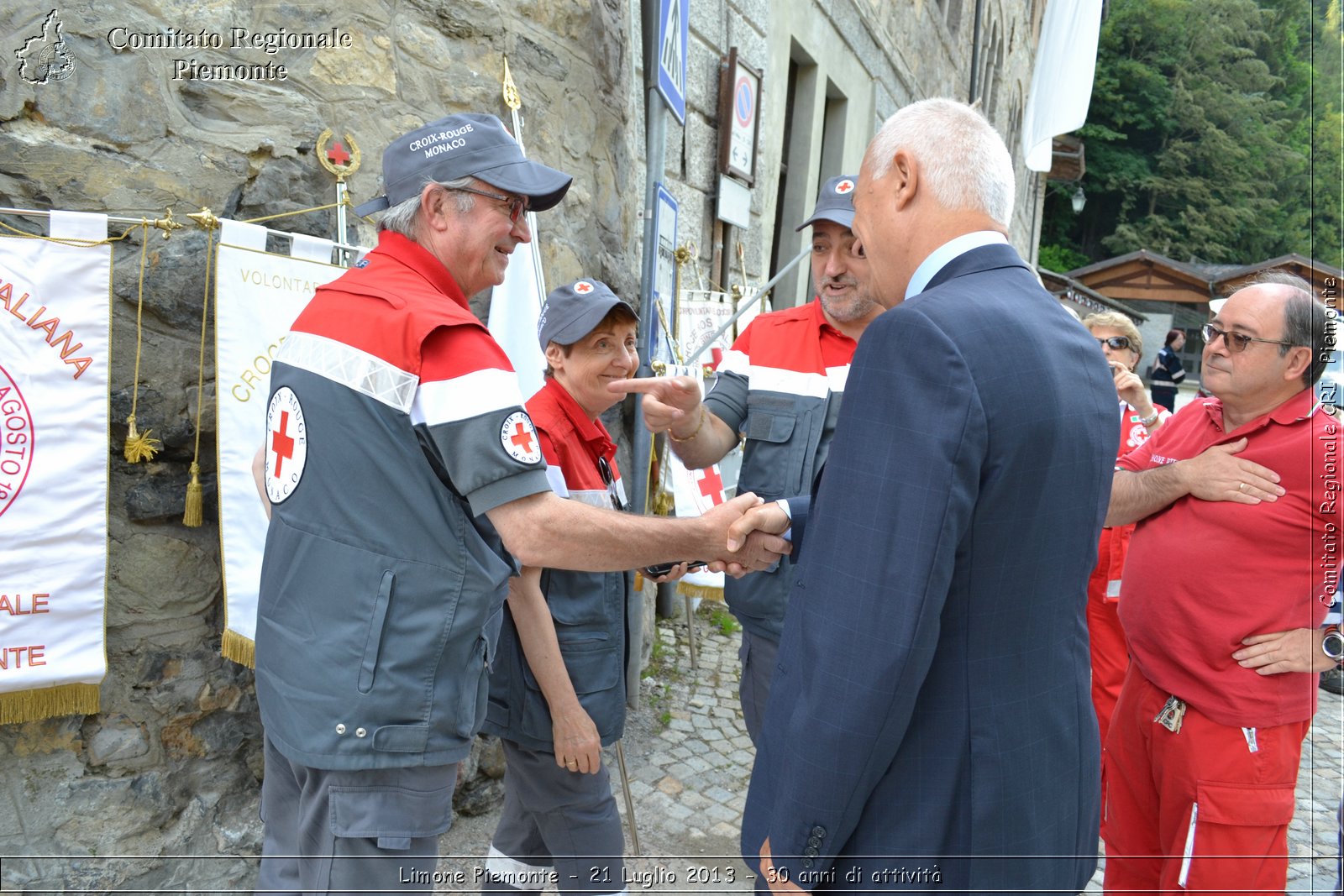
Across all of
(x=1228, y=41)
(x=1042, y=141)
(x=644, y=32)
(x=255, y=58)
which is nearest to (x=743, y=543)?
(x=255, y=58)

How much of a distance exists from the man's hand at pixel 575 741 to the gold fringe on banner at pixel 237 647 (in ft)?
3.38

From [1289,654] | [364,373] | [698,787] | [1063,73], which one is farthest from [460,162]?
[1063,73]

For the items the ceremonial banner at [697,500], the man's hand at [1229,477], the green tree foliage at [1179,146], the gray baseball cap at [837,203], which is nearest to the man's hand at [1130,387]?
the man's hand at [1229,477]

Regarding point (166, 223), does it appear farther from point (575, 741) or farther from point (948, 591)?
point (948, 591)

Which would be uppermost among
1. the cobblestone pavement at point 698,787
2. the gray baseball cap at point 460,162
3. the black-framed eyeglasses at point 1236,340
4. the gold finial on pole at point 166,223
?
the gray baseball cap at point 460,162

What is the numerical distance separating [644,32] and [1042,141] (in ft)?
19.1

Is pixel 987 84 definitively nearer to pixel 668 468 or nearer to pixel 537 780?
pixel 668 468

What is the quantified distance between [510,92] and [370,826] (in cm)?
281

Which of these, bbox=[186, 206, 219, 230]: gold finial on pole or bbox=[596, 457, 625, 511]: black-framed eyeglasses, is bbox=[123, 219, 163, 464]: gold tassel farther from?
bbox=[596, 457, 625, 511]: black-framed eyeglasses

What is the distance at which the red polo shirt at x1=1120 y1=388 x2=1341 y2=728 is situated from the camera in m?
2.44

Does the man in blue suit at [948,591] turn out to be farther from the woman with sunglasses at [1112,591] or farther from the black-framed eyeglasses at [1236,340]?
the woman with sunglasses at [1112,591]

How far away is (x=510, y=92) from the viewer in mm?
3588

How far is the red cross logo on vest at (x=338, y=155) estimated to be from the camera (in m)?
3.00

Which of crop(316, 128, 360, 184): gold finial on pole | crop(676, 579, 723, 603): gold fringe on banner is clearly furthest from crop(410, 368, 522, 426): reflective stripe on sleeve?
crop(676, 579, 723, 603): gold fringe on banner
